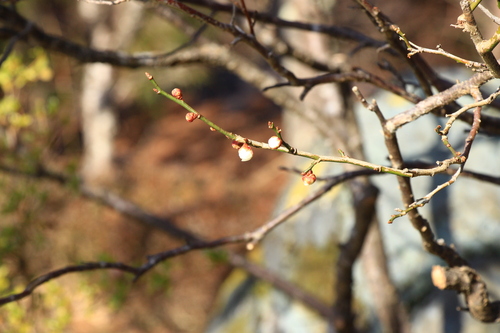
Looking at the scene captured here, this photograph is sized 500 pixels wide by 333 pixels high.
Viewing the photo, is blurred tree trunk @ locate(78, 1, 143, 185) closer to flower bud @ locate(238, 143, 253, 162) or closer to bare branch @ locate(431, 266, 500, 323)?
bare branch @ locate(431, 266, 500, 323)

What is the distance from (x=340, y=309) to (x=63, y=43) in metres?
1.39

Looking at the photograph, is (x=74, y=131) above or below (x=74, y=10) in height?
below

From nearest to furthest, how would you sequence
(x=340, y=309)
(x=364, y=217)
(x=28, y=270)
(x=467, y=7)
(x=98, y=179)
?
(x=467, y=7) < (x=364, y=217) < (x=340, y=309) < (x=28, y=270) < (x=98, y=179)

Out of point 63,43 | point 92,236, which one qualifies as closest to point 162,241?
point 92,236

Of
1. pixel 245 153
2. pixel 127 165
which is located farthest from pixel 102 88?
pixel 245 153

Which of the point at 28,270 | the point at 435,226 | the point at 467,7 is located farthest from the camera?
the point at 28,270

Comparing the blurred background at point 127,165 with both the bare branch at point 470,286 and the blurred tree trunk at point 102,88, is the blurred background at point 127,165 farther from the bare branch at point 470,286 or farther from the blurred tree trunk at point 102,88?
the bare branch at point 470,286

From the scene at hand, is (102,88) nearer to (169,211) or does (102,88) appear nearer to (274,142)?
(169,211)

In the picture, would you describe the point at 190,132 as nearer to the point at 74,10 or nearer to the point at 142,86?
the point at 142,86

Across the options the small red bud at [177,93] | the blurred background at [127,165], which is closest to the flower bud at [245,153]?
the small red bud at [177,93]

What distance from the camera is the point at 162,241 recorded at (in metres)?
5.59

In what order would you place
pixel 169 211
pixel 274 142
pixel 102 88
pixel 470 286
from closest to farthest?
pixel 274 142
pixel 470 286
pixel 169 211
pixel 102 88

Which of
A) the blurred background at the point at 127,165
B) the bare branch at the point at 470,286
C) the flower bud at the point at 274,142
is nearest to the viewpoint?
A: the flower bud at the point at 274,142

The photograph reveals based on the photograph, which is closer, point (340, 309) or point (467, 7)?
point (467, 7)
